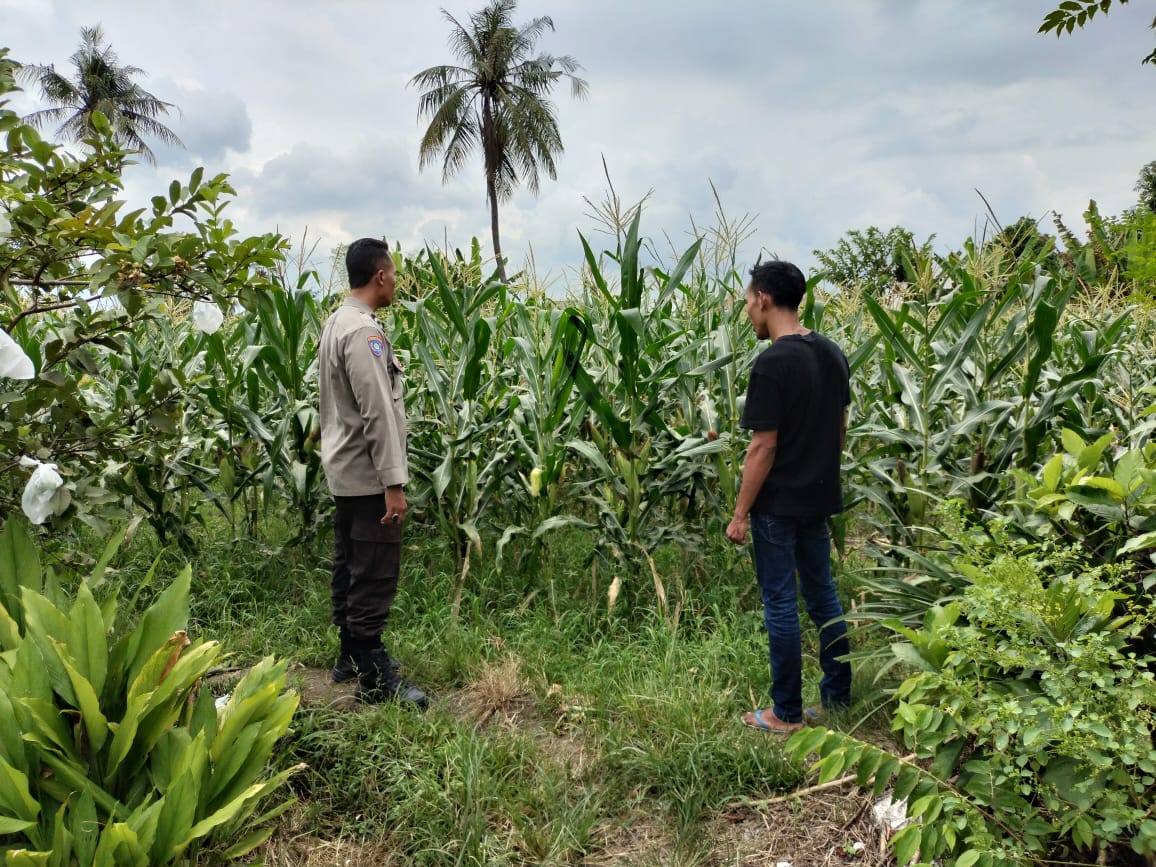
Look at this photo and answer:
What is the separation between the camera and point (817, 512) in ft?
10.4

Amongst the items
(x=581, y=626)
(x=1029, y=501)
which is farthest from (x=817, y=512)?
(x=581, y=626)

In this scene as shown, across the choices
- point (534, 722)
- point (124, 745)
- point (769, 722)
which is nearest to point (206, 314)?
point (124, 745)

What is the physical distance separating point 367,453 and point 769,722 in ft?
6.38

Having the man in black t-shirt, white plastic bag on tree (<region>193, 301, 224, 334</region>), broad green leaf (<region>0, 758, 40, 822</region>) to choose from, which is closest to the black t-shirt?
the man in black t-shirt

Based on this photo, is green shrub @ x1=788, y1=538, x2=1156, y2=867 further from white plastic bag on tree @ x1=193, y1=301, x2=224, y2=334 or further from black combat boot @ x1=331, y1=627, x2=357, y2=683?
white plastic bag on tree @ x1=193, y1=301, x2=224, y2=334

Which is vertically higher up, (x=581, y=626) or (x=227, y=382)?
(x=227, y=382)

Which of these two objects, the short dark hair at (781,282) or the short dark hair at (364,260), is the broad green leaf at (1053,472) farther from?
the short dark hair at (364,260)

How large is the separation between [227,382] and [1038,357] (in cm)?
424

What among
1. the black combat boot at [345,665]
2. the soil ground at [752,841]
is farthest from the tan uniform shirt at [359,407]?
the soil ground at [752,841]

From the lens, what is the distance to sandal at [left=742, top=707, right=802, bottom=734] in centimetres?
312

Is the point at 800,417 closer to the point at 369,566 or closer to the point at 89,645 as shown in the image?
the point at 369,566

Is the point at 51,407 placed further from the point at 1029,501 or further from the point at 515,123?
the point at 515,123

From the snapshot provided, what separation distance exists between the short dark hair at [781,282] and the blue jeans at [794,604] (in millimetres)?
854

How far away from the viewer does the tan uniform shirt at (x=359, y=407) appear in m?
3.27
